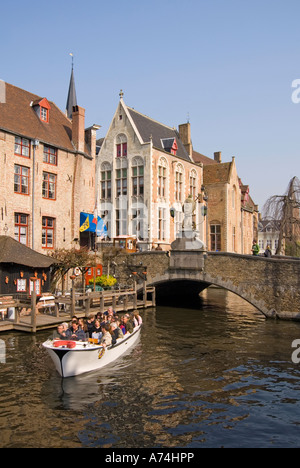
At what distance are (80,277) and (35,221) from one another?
549 cm

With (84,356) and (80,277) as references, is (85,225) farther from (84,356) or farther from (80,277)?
(84,356)

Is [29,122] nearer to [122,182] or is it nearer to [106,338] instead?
[122,182]

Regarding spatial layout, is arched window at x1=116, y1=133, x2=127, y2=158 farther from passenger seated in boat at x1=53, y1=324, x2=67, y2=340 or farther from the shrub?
passenger seated in boat at x1=53, y1=324, x2=67, y2=340

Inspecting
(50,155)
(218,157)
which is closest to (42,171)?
(50,155)

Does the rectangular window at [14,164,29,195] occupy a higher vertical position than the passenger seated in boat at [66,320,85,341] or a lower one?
higher

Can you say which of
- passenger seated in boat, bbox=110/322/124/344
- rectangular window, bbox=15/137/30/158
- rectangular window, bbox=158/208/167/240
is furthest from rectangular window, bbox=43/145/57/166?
passenger seated in boat, bbox=110/322/124/344

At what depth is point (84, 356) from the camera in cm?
1268

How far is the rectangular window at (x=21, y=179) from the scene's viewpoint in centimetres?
2516

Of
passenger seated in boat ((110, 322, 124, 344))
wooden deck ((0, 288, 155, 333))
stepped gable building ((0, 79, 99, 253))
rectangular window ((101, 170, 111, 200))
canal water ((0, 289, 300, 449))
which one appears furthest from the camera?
A: rectangular window ((101, 170, 111, 200))

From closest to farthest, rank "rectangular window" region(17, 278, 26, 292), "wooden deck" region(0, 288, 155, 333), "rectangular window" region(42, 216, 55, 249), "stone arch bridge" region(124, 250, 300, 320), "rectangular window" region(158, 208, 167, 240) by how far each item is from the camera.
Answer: "wooden deck" region(0, 288, 155, 333), "rectangular window" region(17, 278, 26, 292), "stone arch bridge" region(124, 250, 300, 320), "rectangular window" region(42, 216, 55, 249), "rectangular window" region(158, 208, 167, 240)

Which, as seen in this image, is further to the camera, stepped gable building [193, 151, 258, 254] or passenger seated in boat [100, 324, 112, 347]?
stepped gable building [193, 151, 258, 254]

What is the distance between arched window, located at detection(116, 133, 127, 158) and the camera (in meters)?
37.7

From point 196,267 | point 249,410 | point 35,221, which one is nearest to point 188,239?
point 196,267

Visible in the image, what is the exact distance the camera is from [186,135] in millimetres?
44438
